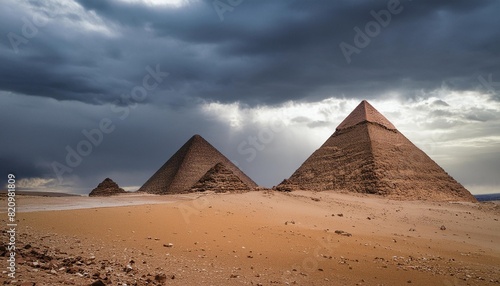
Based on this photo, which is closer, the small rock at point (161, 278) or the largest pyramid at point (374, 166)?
the small rock at point (161, 278)

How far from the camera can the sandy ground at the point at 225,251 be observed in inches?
253

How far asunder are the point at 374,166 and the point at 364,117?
9925 mm

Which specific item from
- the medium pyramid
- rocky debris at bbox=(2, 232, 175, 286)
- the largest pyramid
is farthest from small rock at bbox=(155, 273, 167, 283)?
the medium pyramid

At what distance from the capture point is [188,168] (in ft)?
151

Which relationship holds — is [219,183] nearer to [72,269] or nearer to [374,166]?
[374,166]

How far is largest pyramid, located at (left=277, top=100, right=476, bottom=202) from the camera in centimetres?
3619

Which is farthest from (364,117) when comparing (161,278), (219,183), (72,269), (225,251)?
(72,269)

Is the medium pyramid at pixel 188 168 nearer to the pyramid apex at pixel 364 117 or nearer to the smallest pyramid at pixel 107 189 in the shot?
the smallest pyramid at pixel 107 189

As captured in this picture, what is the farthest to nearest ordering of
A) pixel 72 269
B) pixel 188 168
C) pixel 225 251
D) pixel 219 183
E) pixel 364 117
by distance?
pixel 188 168 → pixel 364 117 → pixel 219 183 → pixel 225 251 → pixel 72 269

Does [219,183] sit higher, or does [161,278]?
[219,183]

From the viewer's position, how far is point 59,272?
17.7ft

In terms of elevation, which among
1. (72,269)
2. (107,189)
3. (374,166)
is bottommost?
(72,269)

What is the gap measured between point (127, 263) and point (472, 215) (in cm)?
2442

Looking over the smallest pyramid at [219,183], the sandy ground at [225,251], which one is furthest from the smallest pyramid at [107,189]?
the sandy ground at [225,251]
